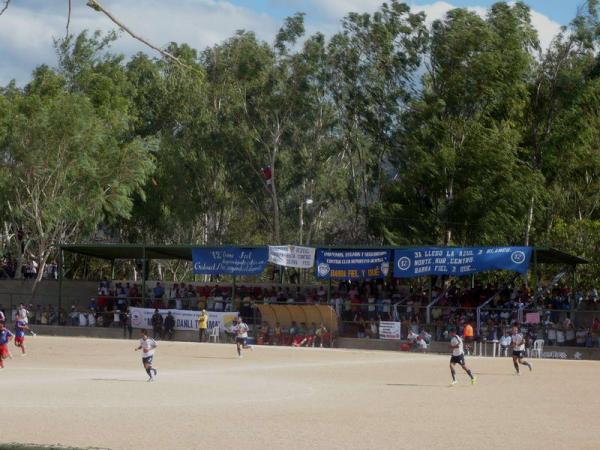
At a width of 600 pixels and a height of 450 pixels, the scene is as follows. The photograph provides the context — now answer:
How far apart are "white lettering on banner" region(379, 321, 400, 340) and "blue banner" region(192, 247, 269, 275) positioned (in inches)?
243

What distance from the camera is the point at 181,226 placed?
67750 millimetres

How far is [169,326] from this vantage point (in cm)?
4675

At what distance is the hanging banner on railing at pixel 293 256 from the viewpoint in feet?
148

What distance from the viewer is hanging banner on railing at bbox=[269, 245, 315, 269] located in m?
45.2

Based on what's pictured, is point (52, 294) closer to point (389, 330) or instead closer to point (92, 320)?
point (92, 320)

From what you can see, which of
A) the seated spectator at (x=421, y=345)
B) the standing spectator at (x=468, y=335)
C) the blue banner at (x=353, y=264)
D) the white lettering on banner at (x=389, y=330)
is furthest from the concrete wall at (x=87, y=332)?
the standing spectator at (x=468, y=335)

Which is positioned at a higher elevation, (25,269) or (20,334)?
(25,269)

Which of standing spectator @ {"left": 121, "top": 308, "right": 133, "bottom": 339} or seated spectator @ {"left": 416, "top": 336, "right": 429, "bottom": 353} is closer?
seated spectator @ {"left": 416, "top": 336, "right": 429, "bottom": 353}

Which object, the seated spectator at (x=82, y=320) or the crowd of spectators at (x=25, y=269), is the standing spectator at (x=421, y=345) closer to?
the seated spectator at (x=82, y=320)

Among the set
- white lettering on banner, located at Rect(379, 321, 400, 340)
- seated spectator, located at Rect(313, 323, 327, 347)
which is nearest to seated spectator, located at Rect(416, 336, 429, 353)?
white lettering on banner, located at Rect(379, 321, 400, 340)

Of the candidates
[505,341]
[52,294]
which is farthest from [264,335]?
[52,294]

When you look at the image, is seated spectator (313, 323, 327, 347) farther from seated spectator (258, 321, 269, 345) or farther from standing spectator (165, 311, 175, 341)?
standing spectator (165, 311, 175, 341)

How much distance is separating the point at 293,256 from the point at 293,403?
74.8 ft

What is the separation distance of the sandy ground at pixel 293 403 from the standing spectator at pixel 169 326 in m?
8.60
